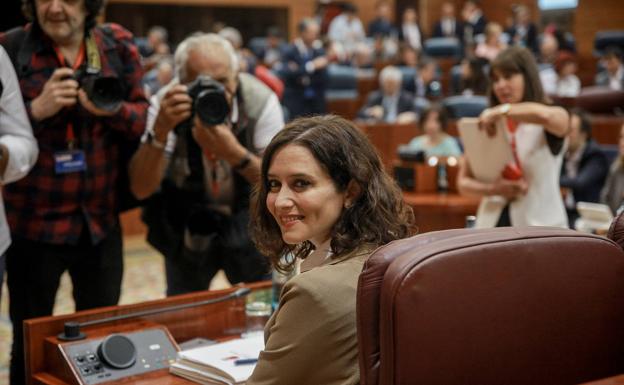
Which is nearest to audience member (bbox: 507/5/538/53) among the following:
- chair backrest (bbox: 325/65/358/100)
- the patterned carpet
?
chair backrest (bbox: 325/65/358/100)

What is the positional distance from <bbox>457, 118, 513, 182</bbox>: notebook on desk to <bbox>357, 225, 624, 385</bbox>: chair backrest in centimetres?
161

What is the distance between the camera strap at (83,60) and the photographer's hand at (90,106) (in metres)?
0.07

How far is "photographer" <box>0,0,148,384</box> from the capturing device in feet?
7.82

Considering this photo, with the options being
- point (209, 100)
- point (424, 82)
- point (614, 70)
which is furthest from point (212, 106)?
point (614, 70)

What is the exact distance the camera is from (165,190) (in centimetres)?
271

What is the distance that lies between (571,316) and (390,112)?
Result: 294 inches

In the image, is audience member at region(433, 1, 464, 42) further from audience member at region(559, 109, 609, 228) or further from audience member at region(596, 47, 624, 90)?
audience member at region(559, 109, 609, 228)

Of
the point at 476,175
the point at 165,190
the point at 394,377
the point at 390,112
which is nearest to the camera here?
the point at 394,377

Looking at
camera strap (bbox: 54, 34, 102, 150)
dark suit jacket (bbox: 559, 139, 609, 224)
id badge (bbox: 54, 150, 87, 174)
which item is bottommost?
dark suit jacket (bbox: 559, 139, 609, 224)

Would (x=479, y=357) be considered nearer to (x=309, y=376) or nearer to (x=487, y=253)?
(x=487, y=253)

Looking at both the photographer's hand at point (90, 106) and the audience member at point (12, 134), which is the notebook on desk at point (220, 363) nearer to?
the audience member at point (12, 134)

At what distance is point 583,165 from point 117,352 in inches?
165

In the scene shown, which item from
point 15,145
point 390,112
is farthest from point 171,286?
point 390,112

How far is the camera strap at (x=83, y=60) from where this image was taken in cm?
243
